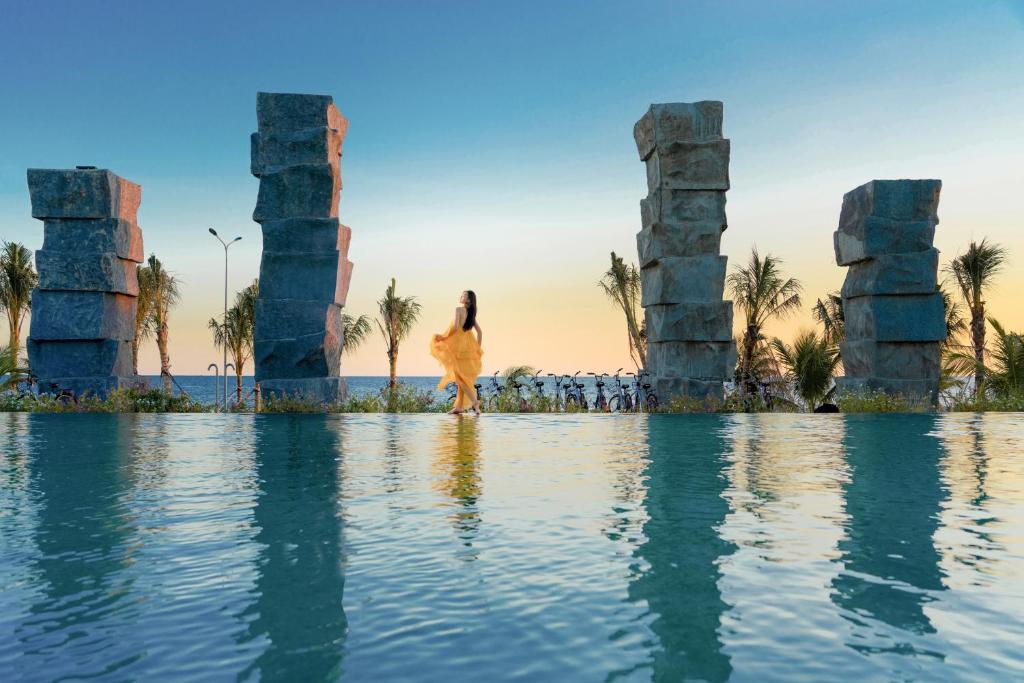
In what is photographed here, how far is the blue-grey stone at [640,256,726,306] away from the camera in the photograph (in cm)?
1741

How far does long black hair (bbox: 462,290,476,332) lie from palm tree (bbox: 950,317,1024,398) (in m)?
12.1

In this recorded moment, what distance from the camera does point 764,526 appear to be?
5.73 m

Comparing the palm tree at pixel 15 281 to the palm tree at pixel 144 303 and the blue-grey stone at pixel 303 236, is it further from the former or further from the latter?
the blue-grey stone at pixel 303 236

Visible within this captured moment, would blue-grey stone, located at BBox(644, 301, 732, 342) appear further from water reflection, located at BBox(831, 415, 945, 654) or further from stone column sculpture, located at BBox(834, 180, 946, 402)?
water reflection, located at BBox(831, 415, 945, 654)

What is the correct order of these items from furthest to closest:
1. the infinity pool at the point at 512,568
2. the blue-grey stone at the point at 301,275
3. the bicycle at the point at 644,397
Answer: the bicycle at the point at 644,397 < the blue-grey stone at the point at 301,275 < the infinity pool at the point at 512,568

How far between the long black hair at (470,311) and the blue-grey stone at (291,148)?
4088mm

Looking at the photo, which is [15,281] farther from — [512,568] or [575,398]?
[512,568]

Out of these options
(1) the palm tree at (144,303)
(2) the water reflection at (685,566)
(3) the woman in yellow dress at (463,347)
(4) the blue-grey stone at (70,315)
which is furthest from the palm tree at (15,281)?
(2) the water reflection at (685,566)

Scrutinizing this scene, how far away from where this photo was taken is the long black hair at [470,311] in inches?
625

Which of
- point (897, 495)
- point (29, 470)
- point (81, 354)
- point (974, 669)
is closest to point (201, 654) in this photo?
point (974, 669)

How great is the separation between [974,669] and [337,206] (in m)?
15.7

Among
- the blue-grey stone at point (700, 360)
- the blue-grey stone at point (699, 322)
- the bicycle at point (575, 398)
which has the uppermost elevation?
the blue-grey stone at point (699, 322)

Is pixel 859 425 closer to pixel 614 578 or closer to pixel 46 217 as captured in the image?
pixel 614 578

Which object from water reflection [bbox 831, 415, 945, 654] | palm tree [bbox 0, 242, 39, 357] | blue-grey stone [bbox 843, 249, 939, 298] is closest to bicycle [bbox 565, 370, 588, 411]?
blue-grey stone [bbox 843, 249, 939, 298]
